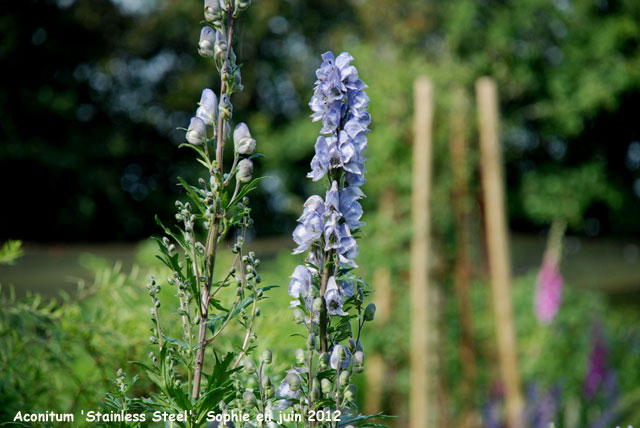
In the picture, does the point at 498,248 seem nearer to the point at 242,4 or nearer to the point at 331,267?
the point at 331,267

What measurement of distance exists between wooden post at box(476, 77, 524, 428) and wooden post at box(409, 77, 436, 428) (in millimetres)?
509

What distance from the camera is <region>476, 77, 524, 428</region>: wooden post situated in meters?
3.69

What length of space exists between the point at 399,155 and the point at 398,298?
3.58 ft

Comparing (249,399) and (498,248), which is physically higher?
(498,248)

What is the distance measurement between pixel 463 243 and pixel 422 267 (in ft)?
2.56

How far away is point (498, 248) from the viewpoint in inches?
148

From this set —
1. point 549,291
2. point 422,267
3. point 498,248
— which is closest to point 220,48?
point 422,267

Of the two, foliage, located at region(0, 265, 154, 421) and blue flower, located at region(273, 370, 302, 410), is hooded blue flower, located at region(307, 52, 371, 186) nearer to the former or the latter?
blue flower, located at region(273, 370, 302, 410)

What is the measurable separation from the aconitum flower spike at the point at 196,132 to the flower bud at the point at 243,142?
0.04m

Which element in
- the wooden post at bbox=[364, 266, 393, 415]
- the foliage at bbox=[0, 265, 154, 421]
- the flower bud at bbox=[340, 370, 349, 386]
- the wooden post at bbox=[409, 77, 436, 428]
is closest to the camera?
the flower bud at bbox=[340, 370, 349, 386]

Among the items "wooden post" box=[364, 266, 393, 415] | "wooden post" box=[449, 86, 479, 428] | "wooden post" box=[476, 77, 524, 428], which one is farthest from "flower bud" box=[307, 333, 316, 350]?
"wooden post" box=[364, 266, 393, 415]

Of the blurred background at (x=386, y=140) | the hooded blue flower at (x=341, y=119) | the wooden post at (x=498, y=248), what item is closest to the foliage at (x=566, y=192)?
the blurred background at (x=386, y=140)

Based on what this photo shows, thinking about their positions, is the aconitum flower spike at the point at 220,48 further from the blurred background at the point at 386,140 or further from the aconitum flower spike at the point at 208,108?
the blurred background at the point at 386,140

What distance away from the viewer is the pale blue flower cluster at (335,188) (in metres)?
0.79
